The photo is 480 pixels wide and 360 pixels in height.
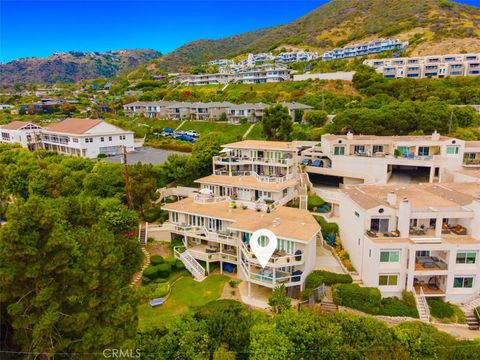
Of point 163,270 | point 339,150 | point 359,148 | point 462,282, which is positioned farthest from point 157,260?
point 359,148

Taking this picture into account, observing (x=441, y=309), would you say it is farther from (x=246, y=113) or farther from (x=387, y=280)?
(x=246, y=113)

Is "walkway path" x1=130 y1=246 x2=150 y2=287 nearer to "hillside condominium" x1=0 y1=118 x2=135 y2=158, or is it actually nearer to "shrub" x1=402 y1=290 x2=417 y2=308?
"shrub" x1=402 y1=290 x2=417 y2=308

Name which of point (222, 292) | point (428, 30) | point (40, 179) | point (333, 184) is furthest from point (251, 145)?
point (428, 30)

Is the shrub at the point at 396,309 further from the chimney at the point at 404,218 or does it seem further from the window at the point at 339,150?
the window at the point at 339,150

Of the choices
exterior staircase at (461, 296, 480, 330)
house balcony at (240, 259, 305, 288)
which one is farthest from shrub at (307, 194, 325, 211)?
exterior staircase at (461, 296, 480, 330)

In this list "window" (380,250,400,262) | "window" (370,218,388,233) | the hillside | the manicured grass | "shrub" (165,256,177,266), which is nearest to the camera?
"window" (380,250,400,262)
